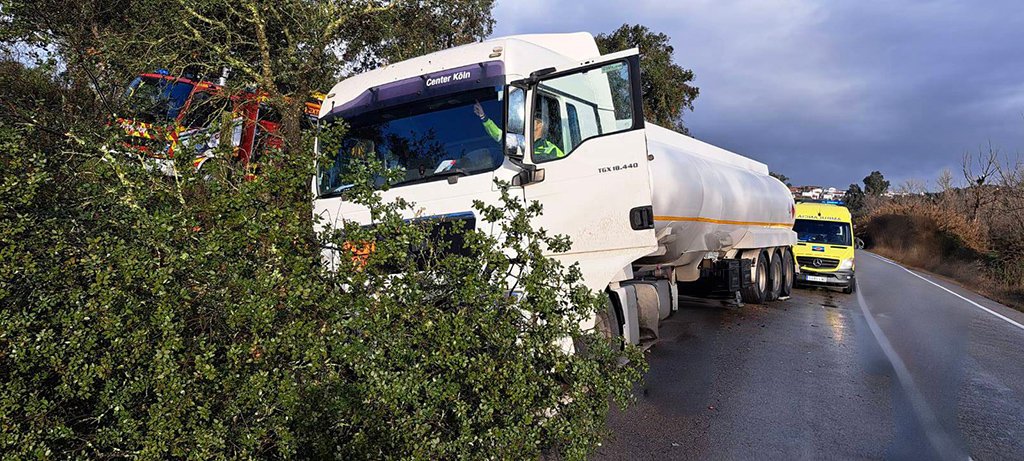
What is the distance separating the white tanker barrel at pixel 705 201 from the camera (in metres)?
7.04

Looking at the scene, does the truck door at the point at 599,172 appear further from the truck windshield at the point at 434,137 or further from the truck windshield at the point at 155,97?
the truck windshield at the point at 155,97

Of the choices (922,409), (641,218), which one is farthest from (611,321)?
(922,409)

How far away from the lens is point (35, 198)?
10.1ft

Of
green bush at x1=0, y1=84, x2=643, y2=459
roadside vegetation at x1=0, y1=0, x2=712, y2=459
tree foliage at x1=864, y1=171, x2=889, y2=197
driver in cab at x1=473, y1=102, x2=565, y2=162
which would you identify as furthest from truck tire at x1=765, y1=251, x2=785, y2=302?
tree foliage at x1=864, y1=171, x2=889, y2=197

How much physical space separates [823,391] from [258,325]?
19.2 feet

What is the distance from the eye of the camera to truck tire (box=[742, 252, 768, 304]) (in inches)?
480

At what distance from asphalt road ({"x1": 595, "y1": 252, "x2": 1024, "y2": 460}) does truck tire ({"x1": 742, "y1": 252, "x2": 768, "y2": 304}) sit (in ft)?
1.48

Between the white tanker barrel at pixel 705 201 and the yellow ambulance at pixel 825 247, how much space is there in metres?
3.81

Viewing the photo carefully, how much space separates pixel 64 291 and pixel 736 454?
436cm

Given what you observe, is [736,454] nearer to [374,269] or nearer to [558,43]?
[374,269]

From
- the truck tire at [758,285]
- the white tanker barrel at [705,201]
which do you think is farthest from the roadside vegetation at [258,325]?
the truck tire at [758,285]

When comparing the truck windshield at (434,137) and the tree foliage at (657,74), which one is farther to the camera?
the tree foliage at (657,74)

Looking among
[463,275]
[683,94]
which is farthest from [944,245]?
[463,275]

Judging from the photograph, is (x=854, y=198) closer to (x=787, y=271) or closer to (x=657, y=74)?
(x=657, y=74)
